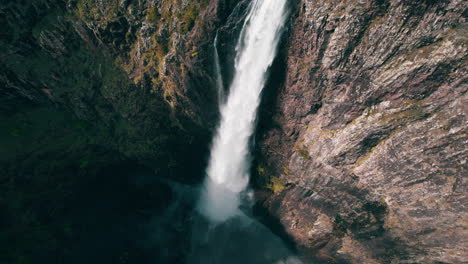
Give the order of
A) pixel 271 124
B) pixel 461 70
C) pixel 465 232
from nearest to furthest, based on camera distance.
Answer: pixel 461 70
pixel 465 232
pixel 271 124

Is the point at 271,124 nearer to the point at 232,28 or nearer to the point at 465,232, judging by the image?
the point at 232,28

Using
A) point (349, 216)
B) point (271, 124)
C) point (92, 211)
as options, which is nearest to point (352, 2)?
point (271, 124)

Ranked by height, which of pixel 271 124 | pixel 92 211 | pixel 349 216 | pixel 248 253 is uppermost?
pixel 271 124

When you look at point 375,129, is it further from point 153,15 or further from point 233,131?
point 153,15

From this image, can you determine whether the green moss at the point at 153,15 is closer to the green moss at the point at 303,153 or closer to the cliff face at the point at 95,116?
the cliff face at the point at 95,116

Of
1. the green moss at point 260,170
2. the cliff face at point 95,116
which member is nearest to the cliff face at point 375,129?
the green moss at point 260,170

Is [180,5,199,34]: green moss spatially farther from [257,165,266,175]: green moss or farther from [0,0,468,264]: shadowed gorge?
[257,165,266,175]: green moss

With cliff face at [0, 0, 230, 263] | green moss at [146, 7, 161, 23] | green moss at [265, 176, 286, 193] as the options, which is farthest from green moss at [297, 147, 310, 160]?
green moss at [146, 7, 161, 23]
